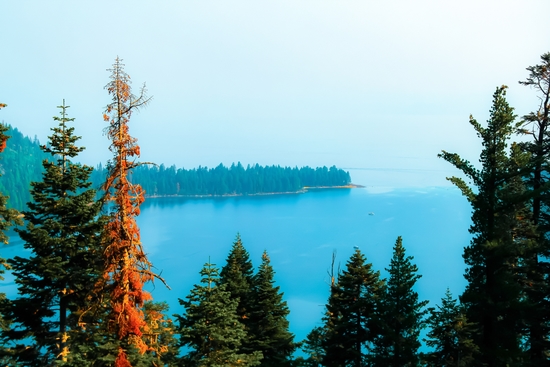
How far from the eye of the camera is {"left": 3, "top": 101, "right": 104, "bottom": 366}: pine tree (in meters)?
10.2

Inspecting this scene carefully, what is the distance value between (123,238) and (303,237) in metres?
68.4

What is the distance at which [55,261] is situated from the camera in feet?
33.4

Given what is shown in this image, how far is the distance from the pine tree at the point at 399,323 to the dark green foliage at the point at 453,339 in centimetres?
50

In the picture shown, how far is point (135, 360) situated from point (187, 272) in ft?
153

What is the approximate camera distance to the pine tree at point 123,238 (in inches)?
327

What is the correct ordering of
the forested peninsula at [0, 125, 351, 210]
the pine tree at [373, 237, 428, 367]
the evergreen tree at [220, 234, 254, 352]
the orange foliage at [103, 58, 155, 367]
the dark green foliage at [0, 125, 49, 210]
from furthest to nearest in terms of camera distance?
the forested peninsula at [0, 125, 351, 210] < the dark green foliage at [0, 125, 49, 210] < the evergreen tree at [220, 234, 254, 352] < the pine tree at [373, 237, 428, 367] < the orange foliage at [103, 58, 155, 367]

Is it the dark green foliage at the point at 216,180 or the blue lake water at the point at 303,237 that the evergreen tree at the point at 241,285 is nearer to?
the blue lake water at the point at 303,237

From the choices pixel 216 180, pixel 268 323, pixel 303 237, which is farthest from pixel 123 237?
pixel 216 180

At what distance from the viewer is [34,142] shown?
17012 cm

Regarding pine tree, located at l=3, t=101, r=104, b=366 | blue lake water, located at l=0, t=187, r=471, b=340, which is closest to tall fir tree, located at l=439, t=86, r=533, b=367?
pine tree, located at l=3, t=101, r=104, b=366

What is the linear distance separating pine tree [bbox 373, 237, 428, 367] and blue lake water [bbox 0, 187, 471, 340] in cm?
1763

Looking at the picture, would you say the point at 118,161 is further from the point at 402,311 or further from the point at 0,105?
the point at 402,311

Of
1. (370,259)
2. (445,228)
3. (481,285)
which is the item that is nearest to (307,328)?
(370,259)

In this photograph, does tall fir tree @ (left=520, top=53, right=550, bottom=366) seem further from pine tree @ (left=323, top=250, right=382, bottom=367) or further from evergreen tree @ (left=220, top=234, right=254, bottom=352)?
evergreen tree @ (left=220, top=234, right=254, bottom=352)
